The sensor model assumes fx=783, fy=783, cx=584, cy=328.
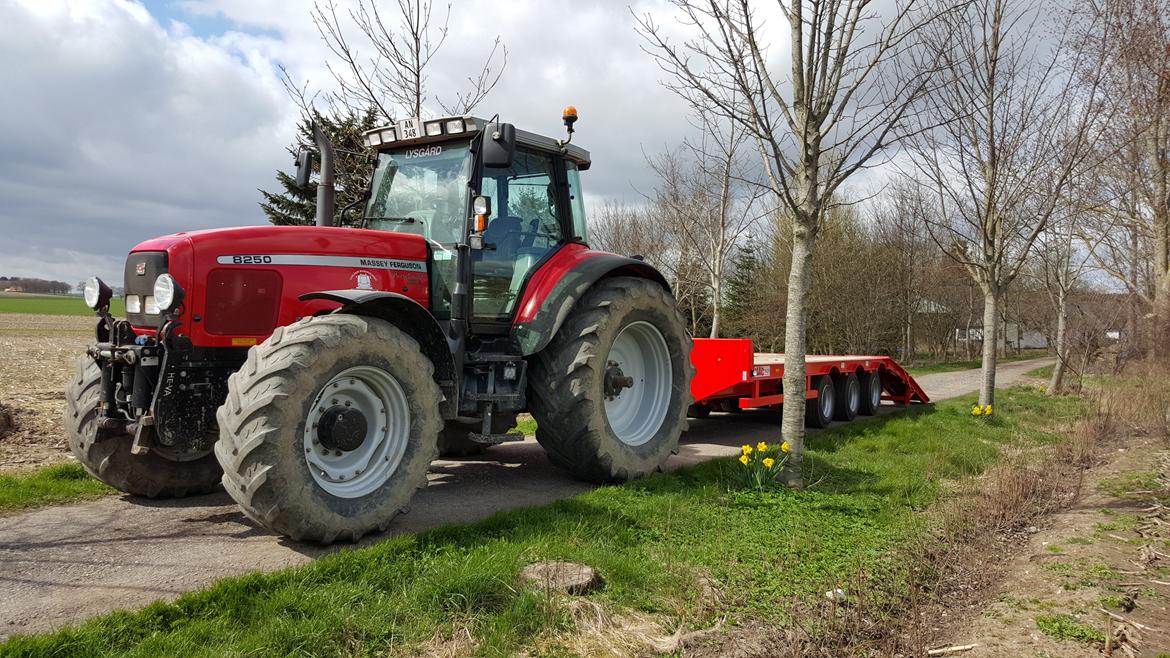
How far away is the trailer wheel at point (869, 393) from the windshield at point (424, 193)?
821 centimetres

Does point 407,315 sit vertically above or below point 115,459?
above

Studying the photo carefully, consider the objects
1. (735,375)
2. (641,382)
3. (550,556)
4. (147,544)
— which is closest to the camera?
(550,556)

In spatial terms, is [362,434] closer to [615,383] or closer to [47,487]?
[615,383]

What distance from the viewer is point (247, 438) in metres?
3.94

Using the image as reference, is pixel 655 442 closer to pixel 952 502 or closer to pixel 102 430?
pixel 952 502

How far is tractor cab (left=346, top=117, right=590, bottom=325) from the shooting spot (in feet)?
19.1

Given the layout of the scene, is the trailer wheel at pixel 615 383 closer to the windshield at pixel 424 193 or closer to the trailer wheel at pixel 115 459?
the windshield at pixel 424 193

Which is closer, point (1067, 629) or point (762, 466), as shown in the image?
point (1067, 629)

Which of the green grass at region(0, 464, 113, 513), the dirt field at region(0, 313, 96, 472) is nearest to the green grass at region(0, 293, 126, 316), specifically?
the dirt field at region(0, 313, 96, 472)

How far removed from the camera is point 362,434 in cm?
462

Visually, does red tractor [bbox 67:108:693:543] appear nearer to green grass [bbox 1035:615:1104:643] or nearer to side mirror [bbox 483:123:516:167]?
side mirror [bbox 483:123:516:167]

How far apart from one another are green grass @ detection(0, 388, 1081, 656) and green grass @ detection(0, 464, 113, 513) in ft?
8.53

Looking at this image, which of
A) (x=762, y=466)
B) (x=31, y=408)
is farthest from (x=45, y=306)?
(x=762, y=466)

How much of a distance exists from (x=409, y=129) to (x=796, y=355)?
11.8ft
